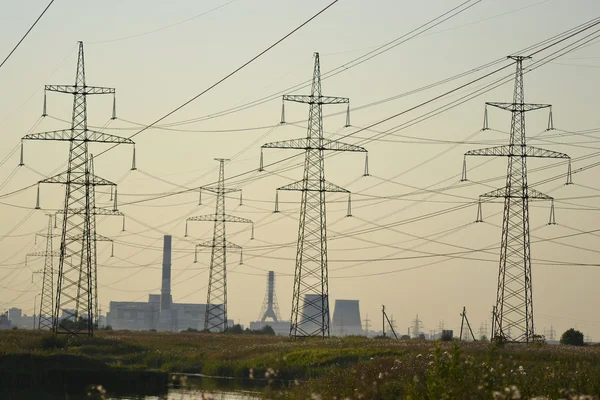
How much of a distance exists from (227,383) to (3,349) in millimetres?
13110

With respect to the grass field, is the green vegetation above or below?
above

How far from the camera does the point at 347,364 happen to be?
5491cm

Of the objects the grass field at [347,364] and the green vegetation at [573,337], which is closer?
the grass field at [347,364]

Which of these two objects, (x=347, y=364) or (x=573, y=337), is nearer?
(x=347, y=364)

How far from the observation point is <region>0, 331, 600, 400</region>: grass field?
23.8m

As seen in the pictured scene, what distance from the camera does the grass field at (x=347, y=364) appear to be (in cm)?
2377

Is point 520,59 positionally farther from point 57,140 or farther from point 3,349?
point 3,349

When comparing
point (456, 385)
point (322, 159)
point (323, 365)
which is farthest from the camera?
point (322, 159)

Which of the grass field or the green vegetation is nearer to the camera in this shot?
the grass field

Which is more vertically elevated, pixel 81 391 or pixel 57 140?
pixel 57 140

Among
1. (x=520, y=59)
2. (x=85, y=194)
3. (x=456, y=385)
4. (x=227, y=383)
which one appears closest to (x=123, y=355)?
(x=85, y=194)

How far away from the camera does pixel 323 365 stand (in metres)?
59.5

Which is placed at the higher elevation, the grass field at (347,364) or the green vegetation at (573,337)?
the green vegetation at (573,337)

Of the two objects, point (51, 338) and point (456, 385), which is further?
point (51, 338)
